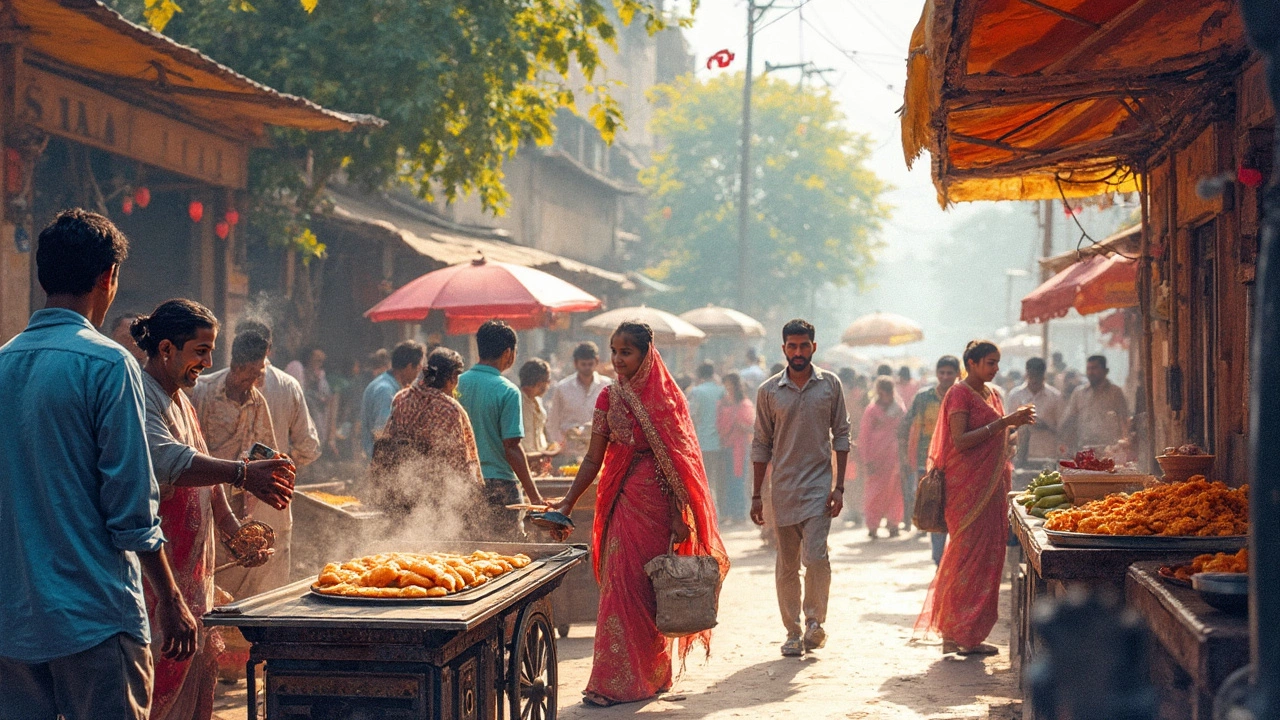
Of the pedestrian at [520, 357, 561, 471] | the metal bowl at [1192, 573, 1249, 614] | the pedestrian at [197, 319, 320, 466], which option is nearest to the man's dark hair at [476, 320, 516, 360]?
the pedestrian at [197, 319, 320, 466]

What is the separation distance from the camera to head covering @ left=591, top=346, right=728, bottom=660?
6910mm

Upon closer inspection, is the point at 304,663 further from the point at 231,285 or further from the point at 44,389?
the point at 231,285

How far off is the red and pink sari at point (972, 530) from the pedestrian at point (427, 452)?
327 centimetres

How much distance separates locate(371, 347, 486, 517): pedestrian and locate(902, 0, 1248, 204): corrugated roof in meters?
2.98

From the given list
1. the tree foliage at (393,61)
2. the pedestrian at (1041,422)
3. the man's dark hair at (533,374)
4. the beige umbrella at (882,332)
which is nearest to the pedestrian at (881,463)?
the pedestrian at (1041,422)

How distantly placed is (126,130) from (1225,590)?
9.27 m

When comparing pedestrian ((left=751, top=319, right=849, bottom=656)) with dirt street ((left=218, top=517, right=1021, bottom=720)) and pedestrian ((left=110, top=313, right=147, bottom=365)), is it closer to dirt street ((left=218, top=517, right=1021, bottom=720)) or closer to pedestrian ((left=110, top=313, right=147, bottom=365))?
dirt street ((left=218, top=517, right=1021, bottom=720))

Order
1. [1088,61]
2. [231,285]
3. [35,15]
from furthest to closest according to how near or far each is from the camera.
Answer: [231,285] < [35,15] < [1088,61]

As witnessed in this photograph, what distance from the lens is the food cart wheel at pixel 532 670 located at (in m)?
5.40

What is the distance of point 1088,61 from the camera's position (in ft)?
23.4

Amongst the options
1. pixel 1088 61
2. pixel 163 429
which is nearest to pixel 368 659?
pixel 163 429

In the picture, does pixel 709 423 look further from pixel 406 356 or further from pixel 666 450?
pixel 666 450

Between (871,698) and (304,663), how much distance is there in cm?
373

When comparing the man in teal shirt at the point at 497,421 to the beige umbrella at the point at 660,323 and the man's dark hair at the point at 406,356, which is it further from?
the beige umbrella at the point at 660,323
